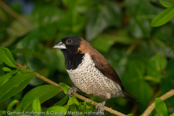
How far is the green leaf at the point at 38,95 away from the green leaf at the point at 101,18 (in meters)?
1.57

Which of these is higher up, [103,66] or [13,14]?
[13,14]

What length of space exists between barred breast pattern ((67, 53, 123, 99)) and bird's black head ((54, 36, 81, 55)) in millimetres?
103

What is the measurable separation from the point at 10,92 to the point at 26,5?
102 inches

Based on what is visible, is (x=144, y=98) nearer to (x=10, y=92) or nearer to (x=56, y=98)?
(x=56, y=98)

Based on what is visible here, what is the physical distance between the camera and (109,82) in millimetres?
2207

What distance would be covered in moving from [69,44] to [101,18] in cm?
122

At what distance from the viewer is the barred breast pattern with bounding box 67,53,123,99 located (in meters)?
1.99

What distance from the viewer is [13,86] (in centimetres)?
154

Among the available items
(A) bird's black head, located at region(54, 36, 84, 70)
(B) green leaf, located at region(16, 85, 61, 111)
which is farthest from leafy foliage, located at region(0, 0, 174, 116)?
(B) green leaf, located at region(16, 85, 61, 111)

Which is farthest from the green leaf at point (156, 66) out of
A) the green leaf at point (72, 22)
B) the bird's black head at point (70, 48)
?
the bird's black head at point (70, 48)

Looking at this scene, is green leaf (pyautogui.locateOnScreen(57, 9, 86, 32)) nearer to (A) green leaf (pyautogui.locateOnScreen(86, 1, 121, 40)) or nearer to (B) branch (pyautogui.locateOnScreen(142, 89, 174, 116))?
(A) green leaf (pyautogui.locateOnScreen(86, 1, 121, 40))

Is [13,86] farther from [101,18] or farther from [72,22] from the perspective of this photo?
[101,18]

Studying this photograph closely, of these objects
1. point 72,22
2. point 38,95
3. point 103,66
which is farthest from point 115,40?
point 38,95

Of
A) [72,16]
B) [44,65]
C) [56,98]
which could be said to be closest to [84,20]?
[72,16]
